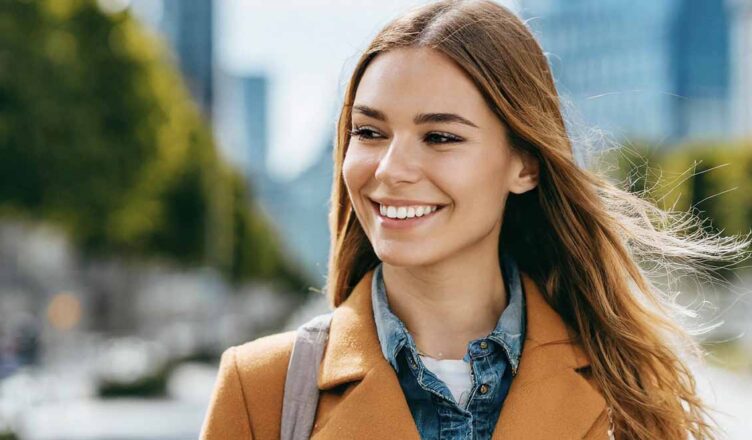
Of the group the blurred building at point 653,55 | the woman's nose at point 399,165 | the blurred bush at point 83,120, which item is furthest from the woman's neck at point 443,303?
the blurred building at point 653,55

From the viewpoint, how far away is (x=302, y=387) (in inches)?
108

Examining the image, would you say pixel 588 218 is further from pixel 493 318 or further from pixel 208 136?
pixel 208 136

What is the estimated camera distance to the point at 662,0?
11194 centimetres

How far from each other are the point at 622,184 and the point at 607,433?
0.68 metres

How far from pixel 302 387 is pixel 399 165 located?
0.56 meters

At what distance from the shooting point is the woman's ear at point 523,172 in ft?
9.36

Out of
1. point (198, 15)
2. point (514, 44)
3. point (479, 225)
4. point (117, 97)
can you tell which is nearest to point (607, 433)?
point (479, 225)

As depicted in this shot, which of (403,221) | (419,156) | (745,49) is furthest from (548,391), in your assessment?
(745,49)

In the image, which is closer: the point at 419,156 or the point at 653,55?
the point at 419,156

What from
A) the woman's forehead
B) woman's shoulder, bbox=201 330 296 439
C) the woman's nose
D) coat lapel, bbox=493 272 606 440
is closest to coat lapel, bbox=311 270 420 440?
woman's shoulder, bbox=201 330 296 439

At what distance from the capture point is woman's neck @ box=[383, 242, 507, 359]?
2842mm

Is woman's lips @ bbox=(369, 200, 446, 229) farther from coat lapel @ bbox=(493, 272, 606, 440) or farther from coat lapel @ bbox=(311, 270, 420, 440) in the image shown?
coat lapel @ bbox=(493, 272, 606, 440)

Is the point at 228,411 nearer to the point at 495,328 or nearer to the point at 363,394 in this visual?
the point at 363,394

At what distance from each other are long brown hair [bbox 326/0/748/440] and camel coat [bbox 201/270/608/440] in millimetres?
108
